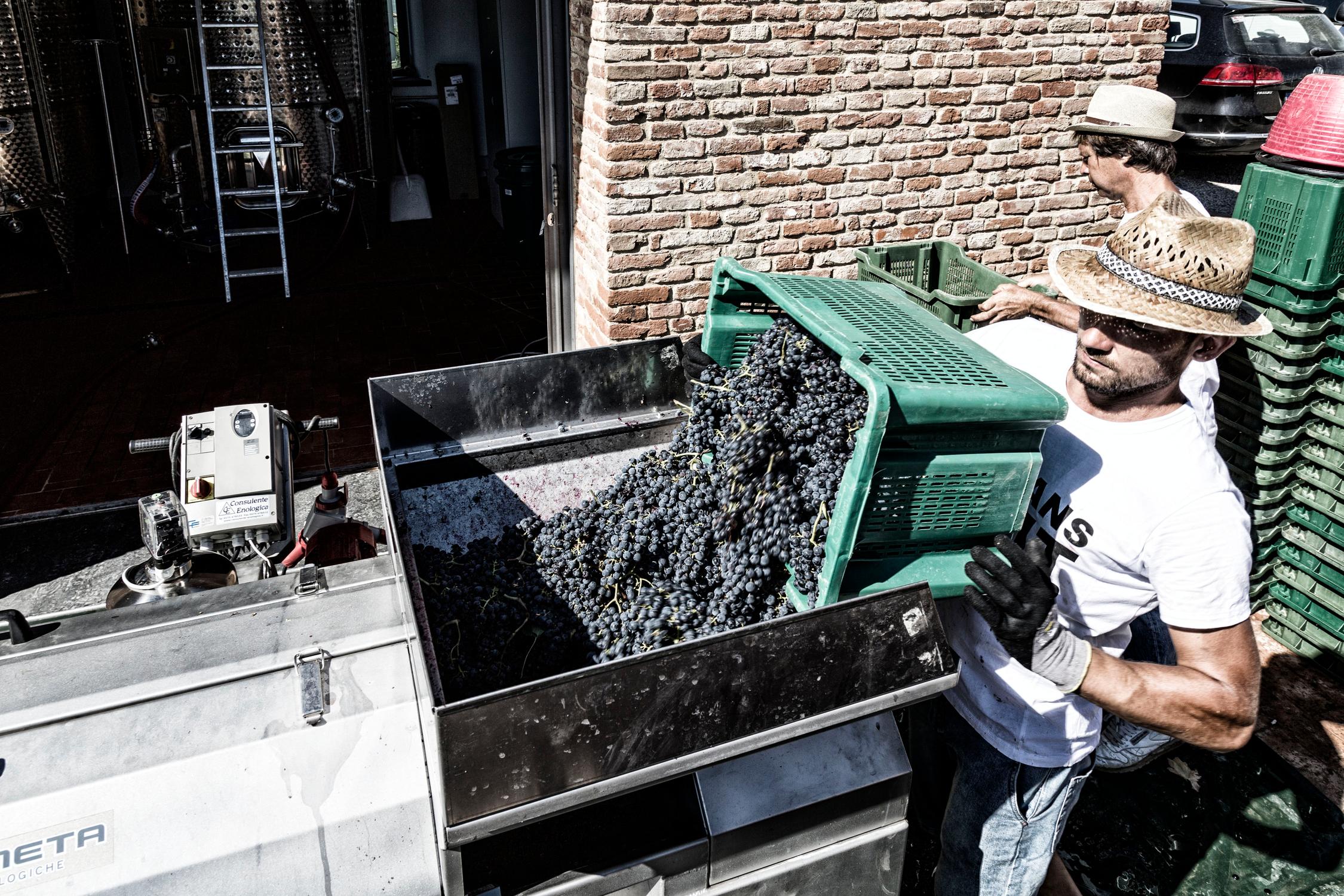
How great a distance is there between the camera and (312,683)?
229cm

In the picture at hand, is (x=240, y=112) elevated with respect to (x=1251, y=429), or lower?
elevated

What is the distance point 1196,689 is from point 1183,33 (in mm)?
9679

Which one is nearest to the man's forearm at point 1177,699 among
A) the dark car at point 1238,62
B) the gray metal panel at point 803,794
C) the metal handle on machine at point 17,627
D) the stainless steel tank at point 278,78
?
the gray metal panel at point 803,794

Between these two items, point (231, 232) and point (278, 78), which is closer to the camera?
point (231, 232)

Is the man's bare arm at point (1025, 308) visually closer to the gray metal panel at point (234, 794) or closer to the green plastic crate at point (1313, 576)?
the green plastic crate at point (1313, 576)

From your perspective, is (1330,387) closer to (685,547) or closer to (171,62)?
(685,547)

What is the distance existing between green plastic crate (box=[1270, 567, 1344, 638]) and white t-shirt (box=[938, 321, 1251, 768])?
2.26 m

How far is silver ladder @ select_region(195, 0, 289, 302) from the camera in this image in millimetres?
7102

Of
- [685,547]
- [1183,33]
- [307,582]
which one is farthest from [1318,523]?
[1183,33]

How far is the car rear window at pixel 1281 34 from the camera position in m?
9.55

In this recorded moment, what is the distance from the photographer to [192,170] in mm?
8328

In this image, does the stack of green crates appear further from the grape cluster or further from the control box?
the control box

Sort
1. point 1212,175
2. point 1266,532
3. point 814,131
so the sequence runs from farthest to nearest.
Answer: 1. point 1212,175
2. point 814,131
3. point 1266,532

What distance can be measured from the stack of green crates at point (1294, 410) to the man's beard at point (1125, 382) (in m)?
1.97
